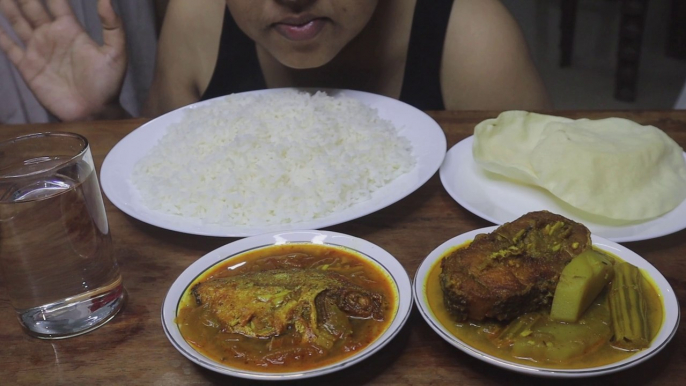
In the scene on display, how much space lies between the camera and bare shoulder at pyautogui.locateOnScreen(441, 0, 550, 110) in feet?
7.56

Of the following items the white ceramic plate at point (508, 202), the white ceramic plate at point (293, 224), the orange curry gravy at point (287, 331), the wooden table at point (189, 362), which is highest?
the orange curry gravy at point (287, 331)

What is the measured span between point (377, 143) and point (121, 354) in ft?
2.92

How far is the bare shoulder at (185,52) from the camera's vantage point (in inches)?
101

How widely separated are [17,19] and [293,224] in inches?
70.8

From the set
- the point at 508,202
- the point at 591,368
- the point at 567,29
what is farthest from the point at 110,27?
the point at 567,29

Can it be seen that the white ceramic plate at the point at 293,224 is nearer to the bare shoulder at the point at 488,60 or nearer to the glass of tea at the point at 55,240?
→ the glass of tea at the point at 55,240

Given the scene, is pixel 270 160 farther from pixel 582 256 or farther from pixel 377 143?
pixel 582 256

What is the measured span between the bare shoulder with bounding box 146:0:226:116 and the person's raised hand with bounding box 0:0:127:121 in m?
0.19

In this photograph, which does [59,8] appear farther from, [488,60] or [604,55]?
[604,55]

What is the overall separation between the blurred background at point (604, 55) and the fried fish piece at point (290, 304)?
10.8 feet

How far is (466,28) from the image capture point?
2309mm

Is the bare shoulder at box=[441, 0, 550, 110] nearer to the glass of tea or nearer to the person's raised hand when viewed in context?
the person's raised hand

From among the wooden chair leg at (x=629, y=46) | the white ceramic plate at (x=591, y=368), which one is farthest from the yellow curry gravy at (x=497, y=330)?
the wooden chair leg at (x=629, y=46)

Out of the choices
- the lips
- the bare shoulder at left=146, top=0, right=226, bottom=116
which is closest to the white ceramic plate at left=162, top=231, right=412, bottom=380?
the lips
